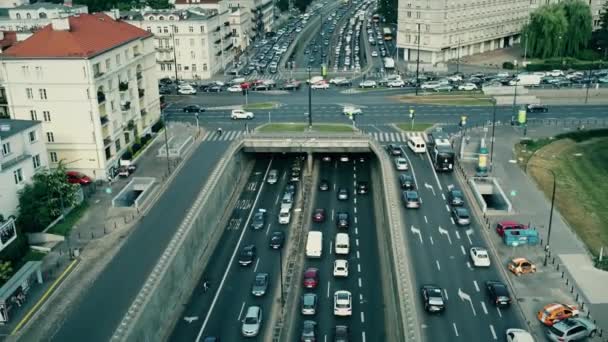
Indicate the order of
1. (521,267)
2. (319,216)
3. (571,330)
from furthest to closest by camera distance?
(319,216), (521,267), (571,330)

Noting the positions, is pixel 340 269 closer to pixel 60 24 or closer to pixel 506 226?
pixel 506 226

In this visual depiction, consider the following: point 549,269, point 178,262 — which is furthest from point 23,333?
point 549,269

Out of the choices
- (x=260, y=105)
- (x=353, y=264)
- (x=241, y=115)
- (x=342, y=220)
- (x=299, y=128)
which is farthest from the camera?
(x=260, y=105)

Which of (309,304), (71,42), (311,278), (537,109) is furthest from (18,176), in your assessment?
(537,109)

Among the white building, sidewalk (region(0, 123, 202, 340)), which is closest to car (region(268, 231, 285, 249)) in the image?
sidewalk (region(0, 123, 202, 340))

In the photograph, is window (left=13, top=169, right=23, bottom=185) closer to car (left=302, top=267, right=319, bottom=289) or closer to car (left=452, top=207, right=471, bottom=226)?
car (left=302, top=267, right=319, bottom=289)

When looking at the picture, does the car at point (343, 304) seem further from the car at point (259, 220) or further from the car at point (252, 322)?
the car at point (259, 220)
